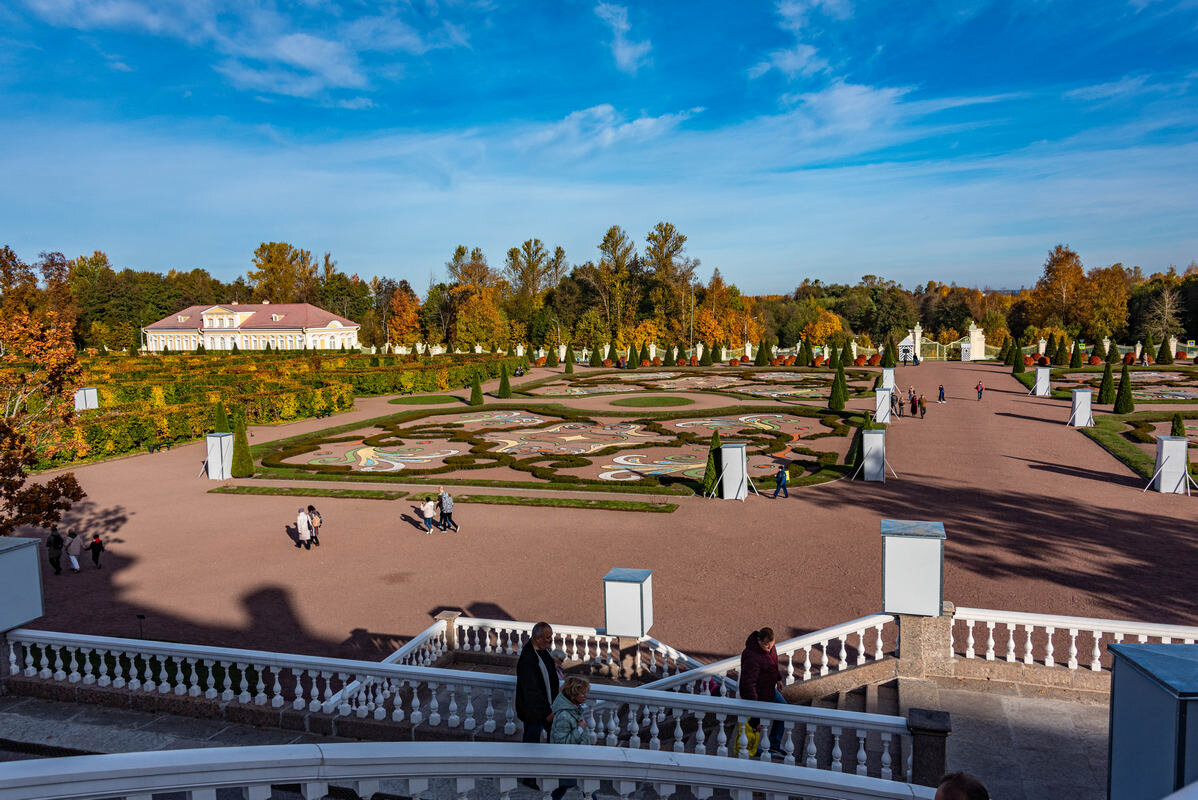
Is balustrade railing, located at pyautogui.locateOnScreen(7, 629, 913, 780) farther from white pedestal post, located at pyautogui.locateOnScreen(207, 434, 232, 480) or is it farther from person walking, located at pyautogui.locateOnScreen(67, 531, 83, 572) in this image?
white pedestal post, located at pyautogui.locateOnScreen(207, 434, 232, 480)

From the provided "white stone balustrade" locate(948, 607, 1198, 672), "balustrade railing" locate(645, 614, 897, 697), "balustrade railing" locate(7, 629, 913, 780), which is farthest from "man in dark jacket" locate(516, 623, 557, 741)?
"white stone balustrade" locate(948, 607, 1198, 672)

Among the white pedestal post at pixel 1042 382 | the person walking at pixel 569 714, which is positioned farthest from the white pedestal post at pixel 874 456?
the white pedestal post at pixel 1042 382

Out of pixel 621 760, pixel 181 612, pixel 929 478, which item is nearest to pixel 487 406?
pixel 929 478

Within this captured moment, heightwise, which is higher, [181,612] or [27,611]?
[27,611]

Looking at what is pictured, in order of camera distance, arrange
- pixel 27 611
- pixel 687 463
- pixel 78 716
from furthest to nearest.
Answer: pixel 687 463 → pixel 27 611 → pixel 78 716

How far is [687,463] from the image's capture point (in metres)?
22.8

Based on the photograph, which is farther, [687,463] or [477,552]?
[687,463]

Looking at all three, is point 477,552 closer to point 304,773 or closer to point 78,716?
point 78,716

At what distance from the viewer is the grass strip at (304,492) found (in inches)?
781

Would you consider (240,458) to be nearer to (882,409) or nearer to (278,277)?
(882,409)

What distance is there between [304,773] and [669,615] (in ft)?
27.6

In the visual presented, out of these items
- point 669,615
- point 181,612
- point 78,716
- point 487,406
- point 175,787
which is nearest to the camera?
point 175,787

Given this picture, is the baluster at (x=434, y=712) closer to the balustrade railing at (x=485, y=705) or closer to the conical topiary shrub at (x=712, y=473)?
the balustrade railing at (x=485, y=705)

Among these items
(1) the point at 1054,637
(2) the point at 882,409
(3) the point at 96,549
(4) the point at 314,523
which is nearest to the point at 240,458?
(3) the point at 96,549
